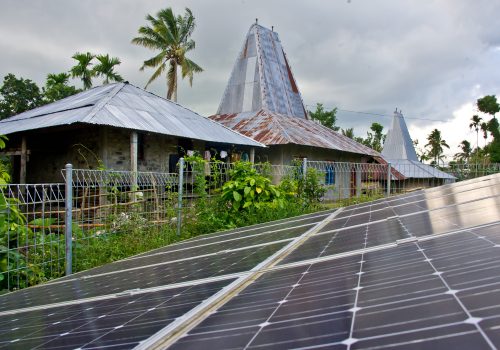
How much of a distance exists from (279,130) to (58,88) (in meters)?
21.3

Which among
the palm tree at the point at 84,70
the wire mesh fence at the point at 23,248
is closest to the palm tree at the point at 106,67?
the palm tree at the point at 84,70

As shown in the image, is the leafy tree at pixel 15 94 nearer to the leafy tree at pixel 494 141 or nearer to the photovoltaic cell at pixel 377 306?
the photovoltaic cell at pixel 377 306

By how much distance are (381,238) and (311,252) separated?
47cm

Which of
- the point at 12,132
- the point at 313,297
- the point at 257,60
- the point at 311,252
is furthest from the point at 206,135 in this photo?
the point at 313,297

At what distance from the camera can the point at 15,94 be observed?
37688mm

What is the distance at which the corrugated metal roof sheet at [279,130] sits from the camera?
63.5 feet

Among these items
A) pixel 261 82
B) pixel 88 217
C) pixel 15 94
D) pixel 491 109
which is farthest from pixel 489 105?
pixel 88 217

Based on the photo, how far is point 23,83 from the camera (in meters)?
37.8

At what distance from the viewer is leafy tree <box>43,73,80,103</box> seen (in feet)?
107

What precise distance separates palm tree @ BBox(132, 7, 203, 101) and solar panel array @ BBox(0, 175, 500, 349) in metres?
28.3

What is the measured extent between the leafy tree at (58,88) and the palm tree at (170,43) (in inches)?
284

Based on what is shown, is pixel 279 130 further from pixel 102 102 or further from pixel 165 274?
pixel 165 274

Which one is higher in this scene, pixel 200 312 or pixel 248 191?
pixel 248 191

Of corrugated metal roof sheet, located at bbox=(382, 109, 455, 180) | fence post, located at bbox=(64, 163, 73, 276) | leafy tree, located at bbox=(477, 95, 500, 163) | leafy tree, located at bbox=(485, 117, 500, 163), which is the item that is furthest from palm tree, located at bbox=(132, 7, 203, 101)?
leafy tree, located at bbox=(477, 95, 500, 163)
